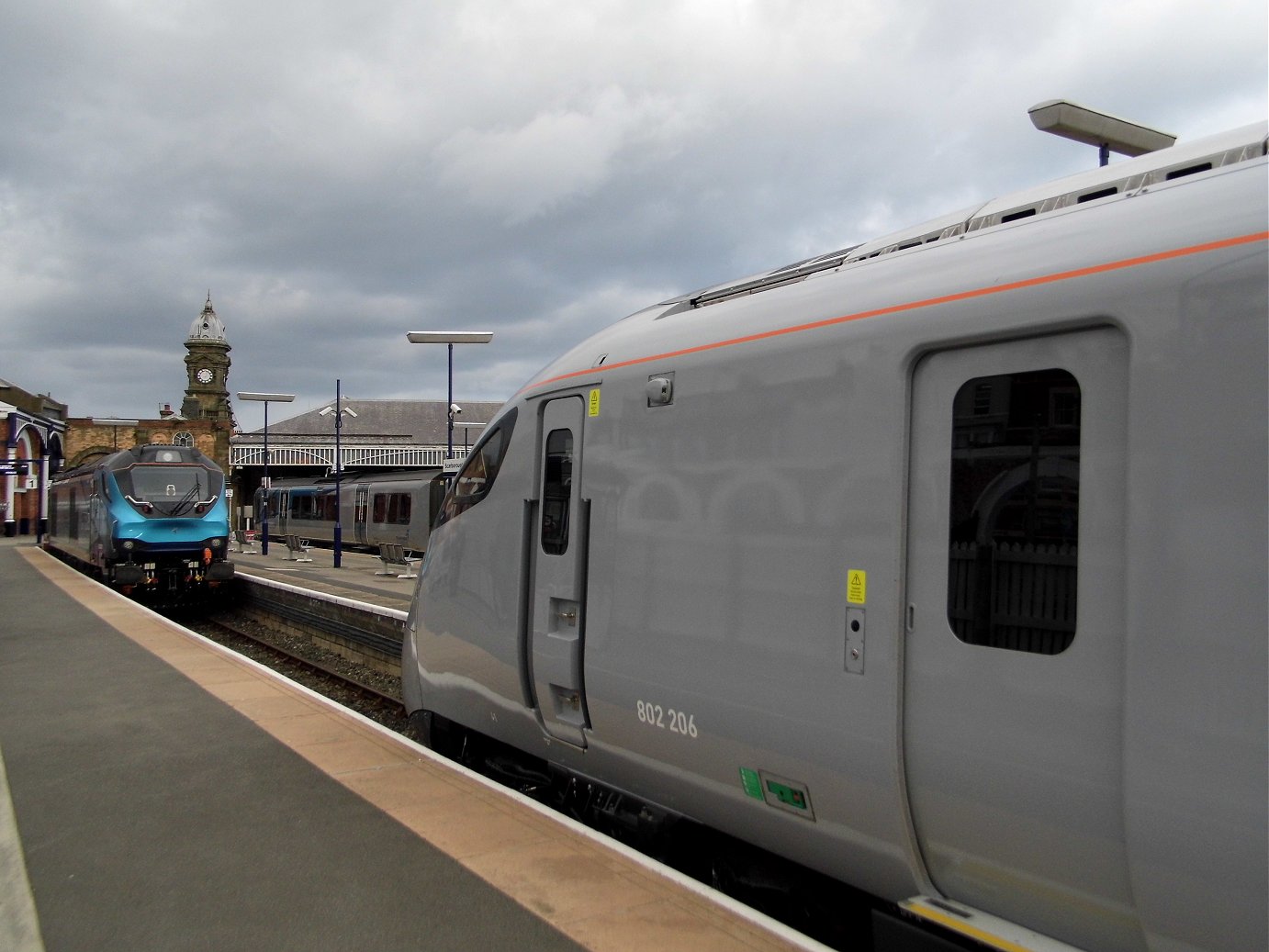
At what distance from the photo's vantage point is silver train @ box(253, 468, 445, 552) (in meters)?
30.5

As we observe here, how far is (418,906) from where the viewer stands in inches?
161

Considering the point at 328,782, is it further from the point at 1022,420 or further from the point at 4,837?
the point at 1022,420

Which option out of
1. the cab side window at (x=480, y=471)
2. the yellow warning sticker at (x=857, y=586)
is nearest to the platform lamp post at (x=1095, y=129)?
the cab side window at (x=480, y=471)

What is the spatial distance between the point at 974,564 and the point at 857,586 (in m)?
0.42

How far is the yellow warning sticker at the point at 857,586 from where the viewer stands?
11.1 feet

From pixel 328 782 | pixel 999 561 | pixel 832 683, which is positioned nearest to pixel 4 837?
pixel 328 782

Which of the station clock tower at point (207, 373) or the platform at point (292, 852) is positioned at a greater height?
the station clock tower at point (207, 373)

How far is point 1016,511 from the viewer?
3078 mm

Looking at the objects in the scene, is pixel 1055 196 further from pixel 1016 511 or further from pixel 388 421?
pixel 388 421

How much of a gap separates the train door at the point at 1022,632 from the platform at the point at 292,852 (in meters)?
0.90

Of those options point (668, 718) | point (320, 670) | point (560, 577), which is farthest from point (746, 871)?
point (320, 670)

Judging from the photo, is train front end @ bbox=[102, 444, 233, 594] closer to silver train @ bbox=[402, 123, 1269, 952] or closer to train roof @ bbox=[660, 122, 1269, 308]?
silver train @ bbox=[402, 123, 1269, 952]

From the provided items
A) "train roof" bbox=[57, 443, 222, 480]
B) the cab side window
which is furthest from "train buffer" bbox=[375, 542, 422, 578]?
the cab side window

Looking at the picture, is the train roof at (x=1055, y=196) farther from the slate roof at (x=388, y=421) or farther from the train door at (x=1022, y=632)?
the slate roof at (x=388, y=421)
